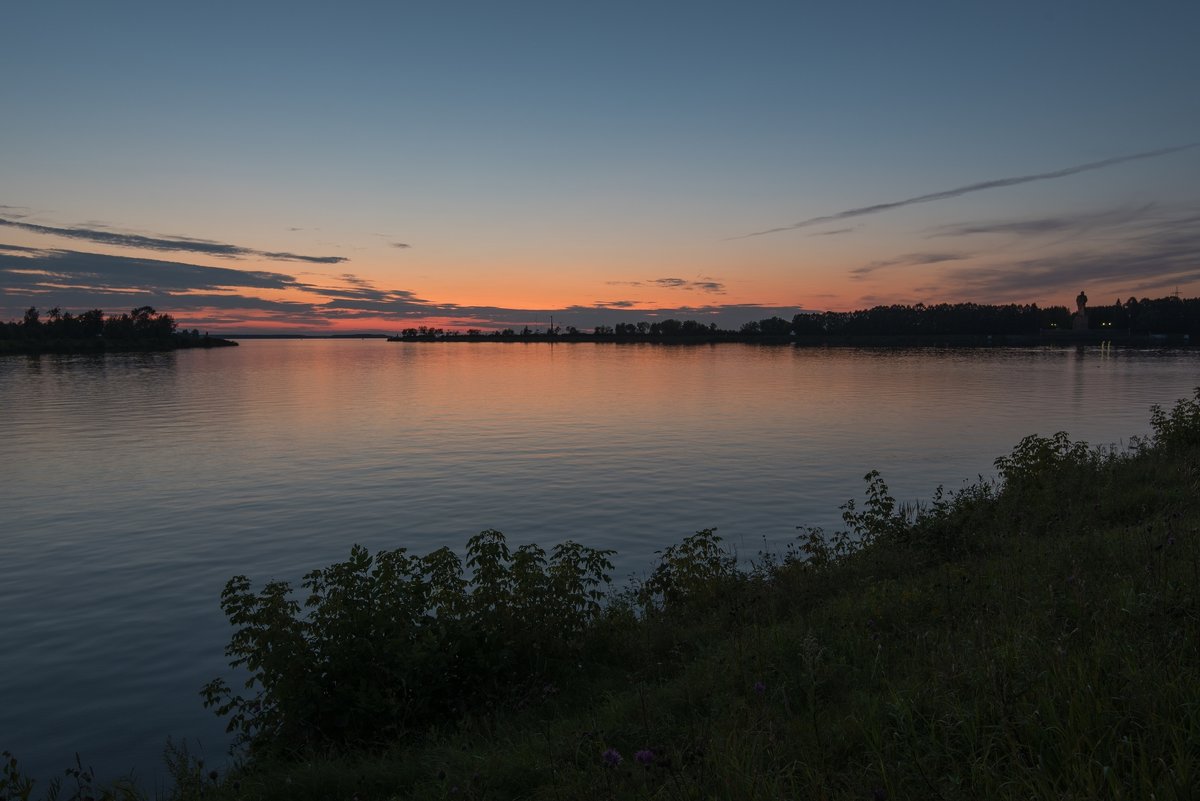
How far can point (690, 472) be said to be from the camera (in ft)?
105

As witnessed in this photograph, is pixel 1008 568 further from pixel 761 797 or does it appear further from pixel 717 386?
pixel 717 386

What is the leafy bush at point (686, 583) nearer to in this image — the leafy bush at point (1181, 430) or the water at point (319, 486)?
the water at point (319, 486)

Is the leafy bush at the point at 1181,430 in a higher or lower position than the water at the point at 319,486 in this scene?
higher

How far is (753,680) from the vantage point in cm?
835

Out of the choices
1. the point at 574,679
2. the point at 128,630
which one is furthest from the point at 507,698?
the point at 128,630

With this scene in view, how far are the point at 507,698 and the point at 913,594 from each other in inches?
238

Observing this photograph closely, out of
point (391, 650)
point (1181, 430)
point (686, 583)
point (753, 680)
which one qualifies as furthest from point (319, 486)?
point (1181, 430)

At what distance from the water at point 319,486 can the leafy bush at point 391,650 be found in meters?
2.29

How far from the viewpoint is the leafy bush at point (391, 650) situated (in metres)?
9.48

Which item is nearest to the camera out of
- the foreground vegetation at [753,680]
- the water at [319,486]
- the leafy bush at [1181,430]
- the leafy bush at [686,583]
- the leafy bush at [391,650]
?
the foreground vegetation at [753,680]

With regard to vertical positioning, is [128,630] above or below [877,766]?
below

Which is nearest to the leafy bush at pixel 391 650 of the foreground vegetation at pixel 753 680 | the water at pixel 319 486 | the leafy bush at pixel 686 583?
the foreground vegetation at pixel 753 680

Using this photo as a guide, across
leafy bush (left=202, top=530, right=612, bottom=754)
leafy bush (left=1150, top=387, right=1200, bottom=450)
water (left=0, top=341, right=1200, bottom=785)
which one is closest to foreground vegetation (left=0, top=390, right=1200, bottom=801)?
leafy bush (left=202, top=530, right=612, bottom=754)

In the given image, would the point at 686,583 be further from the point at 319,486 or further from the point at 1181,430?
the point at 1181,430
